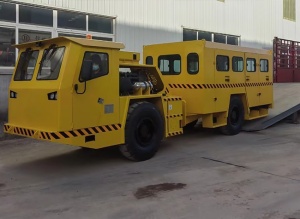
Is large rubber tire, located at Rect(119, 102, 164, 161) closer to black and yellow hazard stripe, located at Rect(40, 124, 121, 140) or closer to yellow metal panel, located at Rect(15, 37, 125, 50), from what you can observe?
black and yellow hazard stripe, located at Rect(40, 124, 121, 140)

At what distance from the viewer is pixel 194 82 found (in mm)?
8422

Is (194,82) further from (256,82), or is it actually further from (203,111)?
(256,82)

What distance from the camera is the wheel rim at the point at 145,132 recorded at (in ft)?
22.3

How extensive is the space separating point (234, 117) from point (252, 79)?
1.30m

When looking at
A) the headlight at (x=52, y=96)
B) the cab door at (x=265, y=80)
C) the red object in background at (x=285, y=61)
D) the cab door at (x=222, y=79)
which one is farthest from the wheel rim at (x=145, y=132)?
the red object in background at (x=285, y=61)

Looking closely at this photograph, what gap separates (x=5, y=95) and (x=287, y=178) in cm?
747

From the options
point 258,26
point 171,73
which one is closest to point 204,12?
point 258,26

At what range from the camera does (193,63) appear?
8469 mm

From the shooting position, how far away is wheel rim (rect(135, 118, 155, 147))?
681cm

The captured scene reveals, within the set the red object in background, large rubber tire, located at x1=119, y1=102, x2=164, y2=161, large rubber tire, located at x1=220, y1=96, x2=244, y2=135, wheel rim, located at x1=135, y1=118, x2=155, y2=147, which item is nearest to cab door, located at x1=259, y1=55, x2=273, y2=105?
large rubber tire, located at x1=220, y1=96, x2=244, y2=135

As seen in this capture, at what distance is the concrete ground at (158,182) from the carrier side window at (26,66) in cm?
162

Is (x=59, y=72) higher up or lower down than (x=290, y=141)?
higher up

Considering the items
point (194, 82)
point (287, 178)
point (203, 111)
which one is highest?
point (194, 82)

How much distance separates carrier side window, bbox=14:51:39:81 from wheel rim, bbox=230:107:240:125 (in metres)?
5.38
